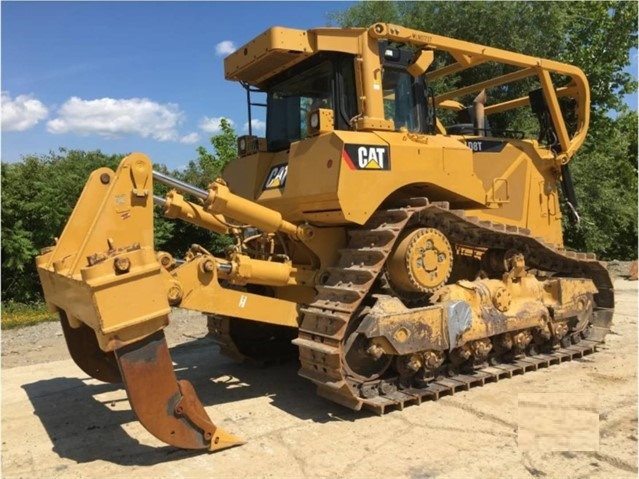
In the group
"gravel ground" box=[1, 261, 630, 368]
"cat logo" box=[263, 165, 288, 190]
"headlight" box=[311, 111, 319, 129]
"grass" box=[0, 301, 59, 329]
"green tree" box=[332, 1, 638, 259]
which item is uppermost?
"green tree" box=[332, 1, 638, 259]

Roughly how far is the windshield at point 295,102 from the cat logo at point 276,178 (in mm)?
414

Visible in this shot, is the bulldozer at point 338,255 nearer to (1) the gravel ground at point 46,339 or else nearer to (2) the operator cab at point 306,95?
(2) the operator cab at point 306,95

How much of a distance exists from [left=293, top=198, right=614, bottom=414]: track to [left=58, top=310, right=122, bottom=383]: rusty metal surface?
1.73m

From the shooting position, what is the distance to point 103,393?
5.96 m

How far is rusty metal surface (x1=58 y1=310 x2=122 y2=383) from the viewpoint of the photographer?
509cm

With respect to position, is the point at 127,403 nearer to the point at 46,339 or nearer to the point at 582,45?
the point at 46,339


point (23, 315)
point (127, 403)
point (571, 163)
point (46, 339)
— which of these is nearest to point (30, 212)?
point (23, 315)

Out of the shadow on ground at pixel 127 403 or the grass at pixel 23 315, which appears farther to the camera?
the grass at pixel 23 315

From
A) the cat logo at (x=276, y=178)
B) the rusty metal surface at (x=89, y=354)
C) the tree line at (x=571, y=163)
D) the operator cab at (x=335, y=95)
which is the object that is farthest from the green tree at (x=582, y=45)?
the rusty metal surface at (x=89, y=354)

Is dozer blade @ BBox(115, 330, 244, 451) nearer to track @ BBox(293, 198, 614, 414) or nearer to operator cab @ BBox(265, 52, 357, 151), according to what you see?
track @ BBox(293, 198, 614, 414)

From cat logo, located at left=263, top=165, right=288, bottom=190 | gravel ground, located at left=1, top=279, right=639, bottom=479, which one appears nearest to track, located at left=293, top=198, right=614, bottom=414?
gravel ground, located at left=1, top=279, right=639, bottom=479

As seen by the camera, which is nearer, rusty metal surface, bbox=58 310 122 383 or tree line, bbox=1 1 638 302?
rusty metal surface, bbox=58 310 122 383

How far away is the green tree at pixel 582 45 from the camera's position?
1816 centimetres

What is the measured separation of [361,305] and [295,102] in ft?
7.61
